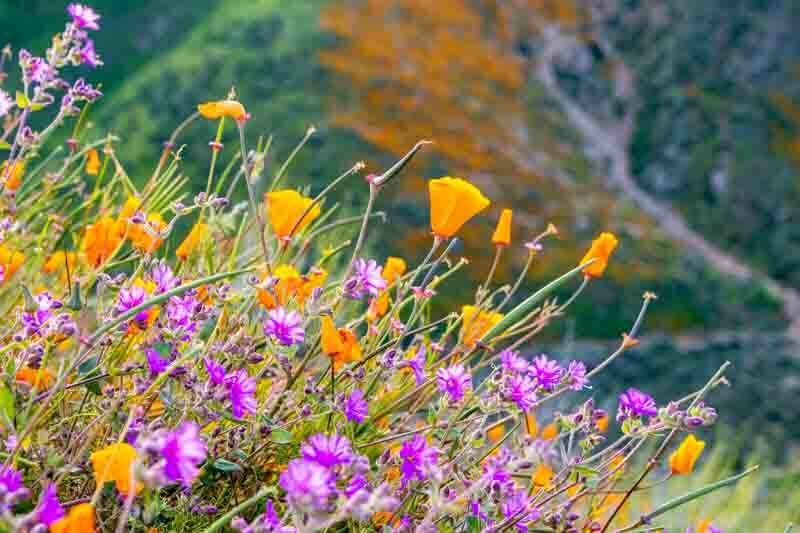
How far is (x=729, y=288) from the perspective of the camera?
6.83 meters

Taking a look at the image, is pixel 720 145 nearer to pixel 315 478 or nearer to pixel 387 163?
pixel 387 163

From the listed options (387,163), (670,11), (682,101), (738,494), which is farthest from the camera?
(670,11)

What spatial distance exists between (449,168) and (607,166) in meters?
2.15

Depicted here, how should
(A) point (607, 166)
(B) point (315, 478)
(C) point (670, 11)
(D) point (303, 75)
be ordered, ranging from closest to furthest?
(B) point (315, 478) < (D) point (303, 75) < (A) point (607, 166) < (C) point (670, 11)

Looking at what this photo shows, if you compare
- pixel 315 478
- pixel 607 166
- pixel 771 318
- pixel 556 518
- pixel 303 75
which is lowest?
pixel 771 318

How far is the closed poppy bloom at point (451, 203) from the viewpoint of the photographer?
803 mm

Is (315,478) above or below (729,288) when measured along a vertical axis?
above

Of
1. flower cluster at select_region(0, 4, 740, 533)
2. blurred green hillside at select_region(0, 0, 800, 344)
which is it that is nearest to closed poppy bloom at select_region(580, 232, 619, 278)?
flower cluster at select_region(0, 4, 740, 533)

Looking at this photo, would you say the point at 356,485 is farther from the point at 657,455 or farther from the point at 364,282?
the point at 657,455

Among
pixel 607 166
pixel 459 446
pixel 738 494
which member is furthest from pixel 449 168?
pixel 459 446

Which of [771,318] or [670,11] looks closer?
[771,318]

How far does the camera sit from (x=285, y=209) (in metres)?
0.81

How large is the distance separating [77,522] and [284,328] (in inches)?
10.7

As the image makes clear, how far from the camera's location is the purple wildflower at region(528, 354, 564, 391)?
781 mm
